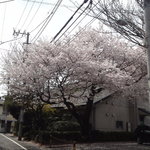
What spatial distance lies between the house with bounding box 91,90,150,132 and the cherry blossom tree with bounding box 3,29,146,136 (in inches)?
167

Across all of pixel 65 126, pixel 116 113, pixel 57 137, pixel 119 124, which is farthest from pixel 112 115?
pixel 57 137

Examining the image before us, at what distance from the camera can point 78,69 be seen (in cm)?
1636

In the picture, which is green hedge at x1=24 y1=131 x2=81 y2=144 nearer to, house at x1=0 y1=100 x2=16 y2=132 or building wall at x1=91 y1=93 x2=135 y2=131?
building wall at x1=91 y1=93 x2=135 y2=131

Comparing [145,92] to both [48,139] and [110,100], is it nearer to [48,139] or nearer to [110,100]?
[110,100]

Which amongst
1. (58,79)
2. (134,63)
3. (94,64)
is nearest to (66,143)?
(58,79)

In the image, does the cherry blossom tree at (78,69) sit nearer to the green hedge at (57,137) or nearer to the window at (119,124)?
the green hedge at (57,137)

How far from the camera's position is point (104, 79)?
669 inches

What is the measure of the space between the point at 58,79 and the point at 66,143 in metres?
5.65

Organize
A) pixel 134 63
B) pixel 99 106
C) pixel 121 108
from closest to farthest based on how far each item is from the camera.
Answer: pixel 134 63, pixel 99 106, pixel 121 108

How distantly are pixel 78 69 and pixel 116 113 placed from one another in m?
11.1

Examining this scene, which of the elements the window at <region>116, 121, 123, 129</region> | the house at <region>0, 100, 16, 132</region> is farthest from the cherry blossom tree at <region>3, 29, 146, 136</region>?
the house at <region>0, 100, 16, 132</region>

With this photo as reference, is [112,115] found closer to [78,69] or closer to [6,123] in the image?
[78,69]

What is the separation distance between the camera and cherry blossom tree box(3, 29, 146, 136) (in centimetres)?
1650

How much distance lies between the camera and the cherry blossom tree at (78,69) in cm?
1650
